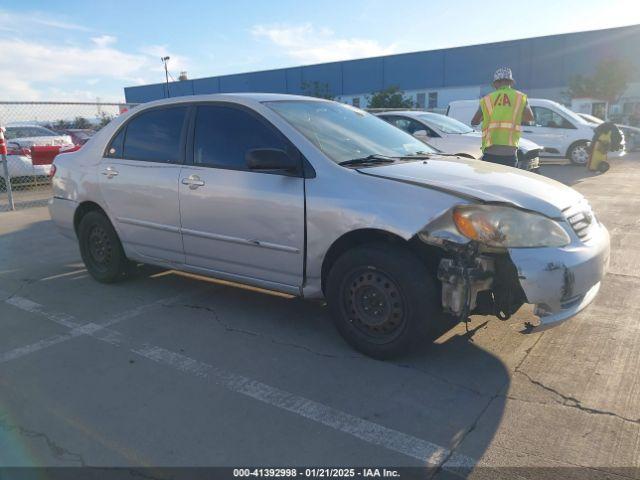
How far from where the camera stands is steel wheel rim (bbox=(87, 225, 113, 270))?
5066 mm

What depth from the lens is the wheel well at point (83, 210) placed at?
5113 millimetres

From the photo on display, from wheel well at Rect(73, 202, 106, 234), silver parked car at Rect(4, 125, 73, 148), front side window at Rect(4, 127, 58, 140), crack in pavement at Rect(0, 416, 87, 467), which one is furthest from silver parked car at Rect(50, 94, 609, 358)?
front side window at Rect(4, 127, 58, 140)

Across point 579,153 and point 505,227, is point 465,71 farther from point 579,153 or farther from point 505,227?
point 505,227

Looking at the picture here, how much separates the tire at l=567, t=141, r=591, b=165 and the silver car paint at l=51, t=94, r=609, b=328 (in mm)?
12113

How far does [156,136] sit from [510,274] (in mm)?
3163

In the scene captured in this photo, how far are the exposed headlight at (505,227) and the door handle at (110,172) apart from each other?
125 inches

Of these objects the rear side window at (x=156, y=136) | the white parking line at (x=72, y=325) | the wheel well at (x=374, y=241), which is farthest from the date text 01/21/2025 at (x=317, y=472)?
the rear side window at (x=156, y=136)

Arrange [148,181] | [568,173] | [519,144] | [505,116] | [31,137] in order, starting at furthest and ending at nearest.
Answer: [568,173], [31,137], [519,144], [505,116], [148,181]

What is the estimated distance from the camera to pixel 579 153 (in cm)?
1469

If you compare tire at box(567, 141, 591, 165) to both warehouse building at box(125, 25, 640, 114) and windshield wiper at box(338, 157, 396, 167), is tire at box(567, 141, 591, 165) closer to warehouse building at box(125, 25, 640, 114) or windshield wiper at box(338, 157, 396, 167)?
windshield wiper at box(338, 157, 396, 167)

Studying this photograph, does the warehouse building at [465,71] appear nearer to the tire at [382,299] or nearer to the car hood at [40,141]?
the car hood at [40,141]

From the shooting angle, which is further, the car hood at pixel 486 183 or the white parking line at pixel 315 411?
the car hood at pixel 486 183

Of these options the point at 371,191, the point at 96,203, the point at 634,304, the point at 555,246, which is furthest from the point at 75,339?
the point at 634,304

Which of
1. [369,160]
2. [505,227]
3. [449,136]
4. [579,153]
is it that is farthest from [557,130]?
[505,227]
